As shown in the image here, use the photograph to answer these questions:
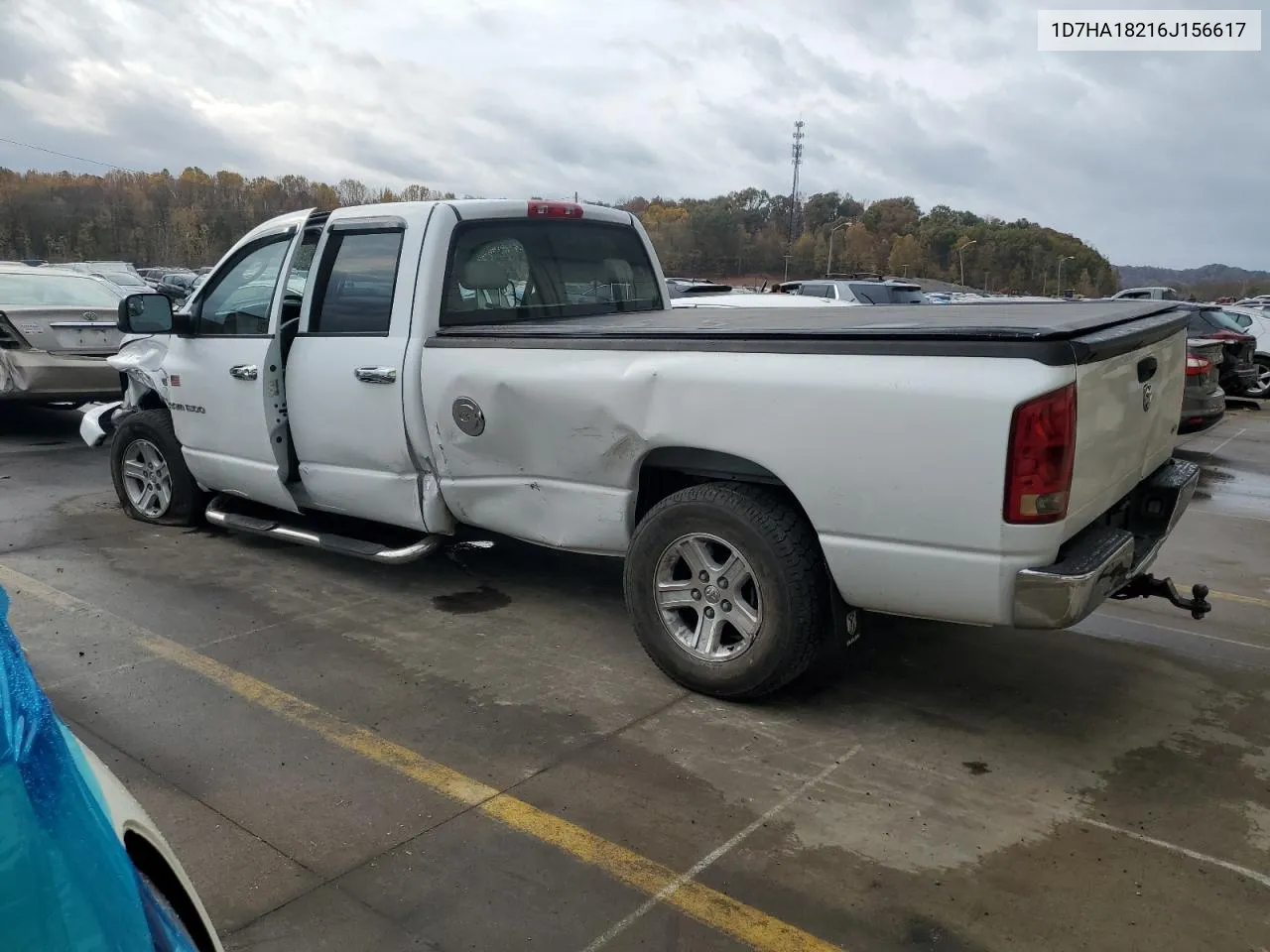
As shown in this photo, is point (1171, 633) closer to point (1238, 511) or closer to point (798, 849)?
point (798, 849)

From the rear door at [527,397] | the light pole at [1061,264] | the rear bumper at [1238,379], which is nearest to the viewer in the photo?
the rear door at [527,397]

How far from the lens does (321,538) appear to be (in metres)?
5.39

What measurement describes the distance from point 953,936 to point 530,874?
119cm

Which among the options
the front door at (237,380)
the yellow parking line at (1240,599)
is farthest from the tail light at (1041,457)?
the front door at (237,380)

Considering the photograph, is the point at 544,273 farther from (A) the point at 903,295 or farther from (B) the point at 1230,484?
(A) the point at 903,295

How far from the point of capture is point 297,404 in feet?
17.8

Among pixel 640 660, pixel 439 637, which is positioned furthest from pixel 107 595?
pixel 640 660

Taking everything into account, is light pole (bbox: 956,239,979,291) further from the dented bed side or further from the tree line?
the dented bed side

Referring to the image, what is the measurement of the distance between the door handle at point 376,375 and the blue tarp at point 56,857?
330cm

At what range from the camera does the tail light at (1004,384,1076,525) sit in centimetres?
312

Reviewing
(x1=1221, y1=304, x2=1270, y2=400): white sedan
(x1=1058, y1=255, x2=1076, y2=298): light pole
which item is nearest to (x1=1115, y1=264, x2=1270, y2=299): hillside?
(x1=1058, y1=255, x2=1076, y2=298): light pole

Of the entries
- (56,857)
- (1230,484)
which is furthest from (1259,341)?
(56,857)

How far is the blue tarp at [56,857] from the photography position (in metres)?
1.29

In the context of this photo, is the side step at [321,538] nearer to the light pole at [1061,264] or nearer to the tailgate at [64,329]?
the tailgate at [64,329]
